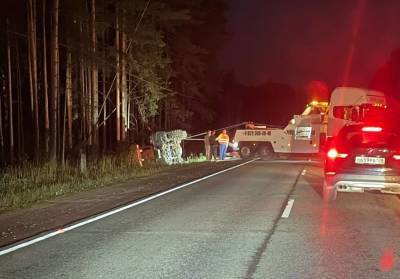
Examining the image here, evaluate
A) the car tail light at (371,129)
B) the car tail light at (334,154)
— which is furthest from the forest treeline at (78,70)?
the car tail light at (371,129)

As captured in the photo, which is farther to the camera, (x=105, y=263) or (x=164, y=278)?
(x=105, y=263)

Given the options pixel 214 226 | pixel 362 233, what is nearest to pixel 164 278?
pixel 214 226

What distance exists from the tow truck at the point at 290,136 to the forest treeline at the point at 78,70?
221 inches

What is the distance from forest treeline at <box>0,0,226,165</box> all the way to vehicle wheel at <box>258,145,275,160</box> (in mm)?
6475

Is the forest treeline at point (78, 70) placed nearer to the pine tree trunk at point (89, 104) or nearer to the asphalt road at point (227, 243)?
the pine tree trunk at point (89, 104)

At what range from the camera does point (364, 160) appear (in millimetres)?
12367

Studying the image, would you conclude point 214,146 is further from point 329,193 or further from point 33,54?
point 329,193

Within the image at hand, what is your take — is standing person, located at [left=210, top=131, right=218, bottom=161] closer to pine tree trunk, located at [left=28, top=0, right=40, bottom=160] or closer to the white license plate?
pine tree trunk, located at [left=28, top=0, right=40, bottom=160]

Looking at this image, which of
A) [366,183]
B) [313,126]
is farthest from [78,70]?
[366,183]

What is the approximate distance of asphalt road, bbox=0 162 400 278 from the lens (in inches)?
269

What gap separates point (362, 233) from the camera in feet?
30.3

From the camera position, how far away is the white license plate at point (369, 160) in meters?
12.3

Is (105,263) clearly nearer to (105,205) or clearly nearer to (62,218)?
(62,218)

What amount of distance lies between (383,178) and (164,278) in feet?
23.8
